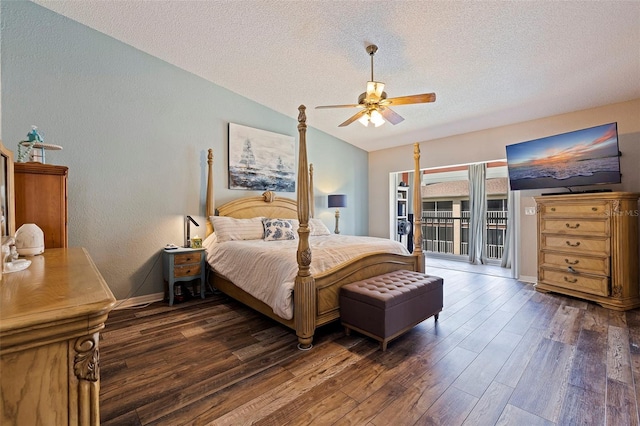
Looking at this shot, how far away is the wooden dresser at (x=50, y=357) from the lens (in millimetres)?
581

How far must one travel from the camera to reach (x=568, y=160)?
351 centimetres

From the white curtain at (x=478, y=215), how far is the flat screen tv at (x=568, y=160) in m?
2.27

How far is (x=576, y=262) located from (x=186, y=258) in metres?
4.89

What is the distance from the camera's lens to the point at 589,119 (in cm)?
373

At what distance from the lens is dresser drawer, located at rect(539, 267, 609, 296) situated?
3.24 metres

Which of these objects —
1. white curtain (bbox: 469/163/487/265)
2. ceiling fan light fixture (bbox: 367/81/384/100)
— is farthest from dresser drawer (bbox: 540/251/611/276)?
ceiling fan light fixture (bbox: 367/81/384/100)

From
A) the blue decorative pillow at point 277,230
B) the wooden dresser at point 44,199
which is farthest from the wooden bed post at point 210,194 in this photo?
the wooden dresser at point 44,199

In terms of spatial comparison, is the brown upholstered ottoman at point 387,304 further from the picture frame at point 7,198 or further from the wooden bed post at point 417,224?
the picture frame at point 7,198

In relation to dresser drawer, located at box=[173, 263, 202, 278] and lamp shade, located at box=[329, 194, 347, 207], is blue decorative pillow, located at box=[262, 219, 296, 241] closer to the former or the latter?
dresser drawer, located at box=[173, 263, 202, 278]

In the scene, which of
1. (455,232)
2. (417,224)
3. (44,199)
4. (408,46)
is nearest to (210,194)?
(44,199)

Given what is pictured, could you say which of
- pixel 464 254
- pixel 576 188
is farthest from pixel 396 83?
pixel 464 254

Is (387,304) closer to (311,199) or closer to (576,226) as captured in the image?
(576,226)

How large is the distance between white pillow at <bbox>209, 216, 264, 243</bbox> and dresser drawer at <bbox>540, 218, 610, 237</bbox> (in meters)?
3.92

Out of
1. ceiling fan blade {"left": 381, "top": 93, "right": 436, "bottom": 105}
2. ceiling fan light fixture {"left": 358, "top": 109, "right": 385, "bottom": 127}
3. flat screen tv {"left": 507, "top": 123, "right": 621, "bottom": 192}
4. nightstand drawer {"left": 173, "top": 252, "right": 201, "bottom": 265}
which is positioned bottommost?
nightstand drawer {"left": 173, "top": 252, "right": 201, "bottom": 265}
